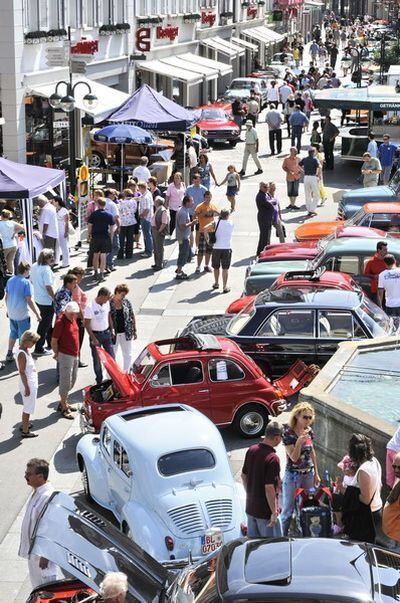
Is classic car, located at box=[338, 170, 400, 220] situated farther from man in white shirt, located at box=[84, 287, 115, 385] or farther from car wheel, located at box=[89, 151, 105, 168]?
man in white shirt, located at box=[84, 287, 115, 385]

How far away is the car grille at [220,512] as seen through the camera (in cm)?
993

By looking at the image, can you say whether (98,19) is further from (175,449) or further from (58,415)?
(175,449)

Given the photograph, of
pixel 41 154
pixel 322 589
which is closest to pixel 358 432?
pixel 322 589

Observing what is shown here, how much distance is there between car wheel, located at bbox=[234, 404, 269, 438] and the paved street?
159mm

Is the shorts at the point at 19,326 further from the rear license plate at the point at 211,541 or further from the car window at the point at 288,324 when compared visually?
the rear license plate at the point at 211,541

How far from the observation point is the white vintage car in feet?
32.1

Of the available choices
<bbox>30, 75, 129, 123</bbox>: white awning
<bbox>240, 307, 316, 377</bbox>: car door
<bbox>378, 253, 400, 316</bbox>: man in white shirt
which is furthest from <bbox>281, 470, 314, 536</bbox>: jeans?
<bbox>30, 75, 129, 123</bbox>: white awning

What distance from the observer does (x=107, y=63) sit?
37156 millimetres

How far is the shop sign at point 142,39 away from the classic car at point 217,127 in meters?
2.97

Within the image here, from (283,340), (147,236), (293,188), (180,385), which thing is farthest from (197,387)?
(293,188)

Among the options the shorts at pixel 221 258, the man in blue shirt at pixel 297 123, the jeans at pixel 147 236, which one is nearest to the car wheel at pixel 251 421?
the shorts at pixel 221 258

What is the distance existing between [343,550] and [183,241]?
47.4ft

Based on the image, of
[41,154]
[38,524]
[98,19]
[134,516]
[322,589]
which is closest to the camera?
[322,589]

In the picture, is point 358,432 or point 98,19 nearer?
point 358,432
